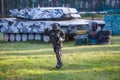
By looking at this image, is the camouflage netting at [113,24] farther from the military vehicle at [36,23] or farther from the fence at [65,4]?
the fence at [65,4]

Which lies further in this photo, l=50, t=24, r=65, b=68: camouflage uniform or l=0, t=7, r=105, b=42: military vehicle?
l=0, t=7, r=105, b=42: military vehicle

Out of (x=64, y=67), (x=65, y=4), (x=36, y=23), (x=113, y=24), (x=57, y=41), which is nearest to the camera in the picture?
(x=57, y=41)

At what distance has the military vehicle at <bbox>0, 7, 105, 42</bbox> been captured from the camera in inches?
1280

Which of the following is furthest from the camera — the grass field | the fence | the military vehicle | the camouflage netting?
the fence

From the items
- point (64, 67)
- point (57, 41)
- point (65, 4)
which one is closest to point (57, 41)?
point (57, 41)

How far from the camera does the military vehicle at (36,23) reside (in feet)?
107

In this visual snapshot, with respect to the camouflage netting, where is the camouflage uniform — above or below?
above

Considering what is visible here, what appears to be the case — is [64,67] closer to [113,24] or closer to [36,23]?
[36,23]

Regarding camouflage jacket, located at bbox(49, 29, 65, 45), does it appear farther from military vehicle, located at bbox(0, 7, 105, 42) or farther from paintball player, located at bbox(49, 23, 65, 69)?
military vehicle, located at bbox(0, 7, 105, 42)

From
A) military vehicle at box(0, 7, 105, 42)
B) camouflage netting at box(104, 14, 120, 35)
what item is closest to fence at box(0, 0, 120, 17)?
camouflage netting at box(104, 14, 120, 35)

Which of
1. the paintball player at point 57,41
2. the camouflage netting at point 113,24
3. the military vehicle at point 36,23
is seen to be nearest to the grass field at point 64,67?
the paintball player at point 57,41

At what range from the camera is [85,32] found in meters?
29.9

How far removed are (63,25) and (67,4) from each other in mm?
23002

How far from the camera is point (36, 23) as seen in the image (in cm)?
3300
